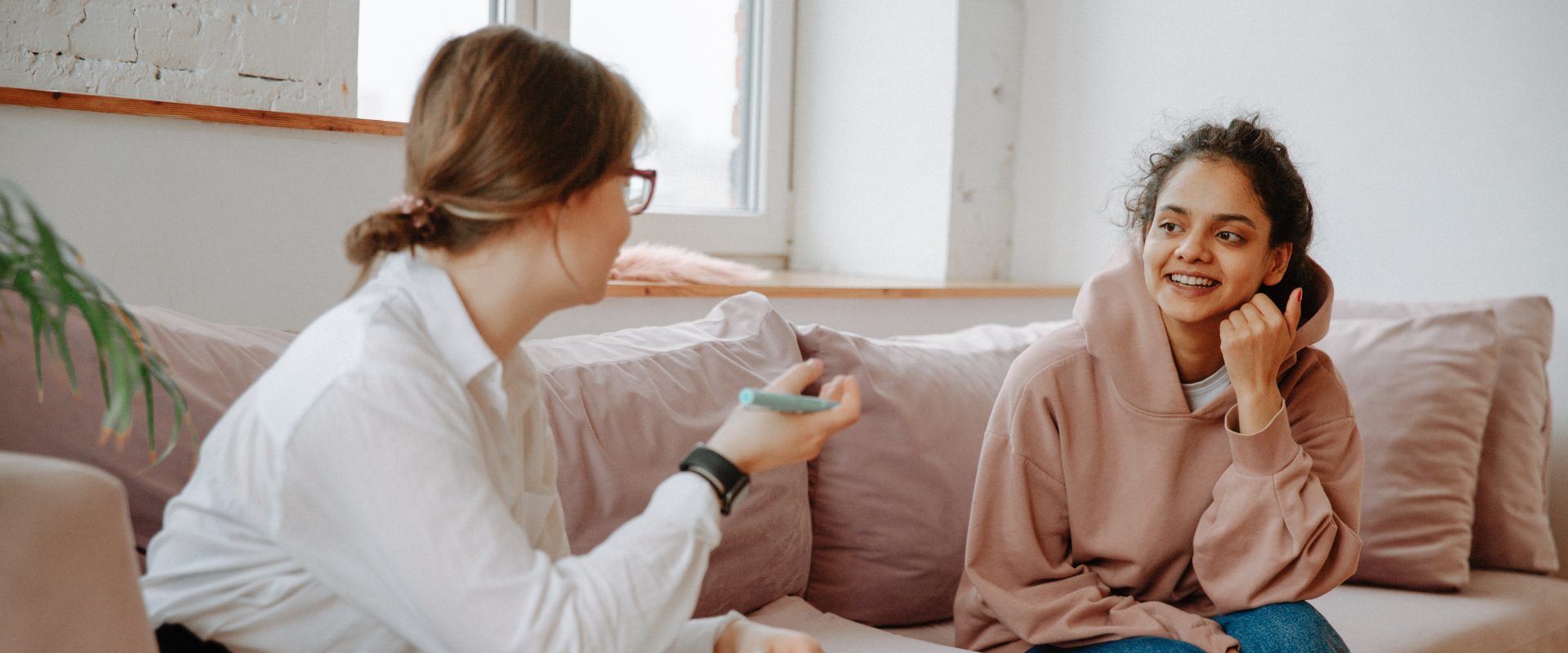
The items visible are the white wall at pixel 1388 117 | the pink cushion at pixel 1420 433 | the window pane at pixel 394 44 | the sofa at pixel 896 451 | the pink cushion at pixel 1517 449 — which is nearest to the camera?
the sofa at pixel 896 451

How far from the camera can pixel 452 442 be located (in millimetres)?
796

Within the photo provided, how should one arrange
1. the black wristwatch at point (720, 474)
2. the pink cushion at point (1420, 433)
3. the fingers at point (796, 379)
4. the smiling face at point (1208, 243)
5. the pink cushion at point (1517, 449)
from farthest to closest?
the pink cushion at point (1517, 449) < the pink cushion at point (1420, 433) < the smiling face at point (1208, 243) < the fingers at point (796, 379) < the black wristwatch at point (720, 474)

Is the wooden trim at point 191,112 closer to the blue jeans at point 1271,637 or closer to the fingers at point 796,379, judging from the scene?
the fingers at point 796,379

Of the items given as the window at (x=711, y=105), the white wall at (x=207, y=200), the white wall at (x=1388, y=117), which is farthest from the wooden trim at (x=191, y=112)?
the white wall at (x=1388, y=117)

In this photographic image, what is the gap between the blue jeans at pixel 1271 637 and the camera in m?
1.32

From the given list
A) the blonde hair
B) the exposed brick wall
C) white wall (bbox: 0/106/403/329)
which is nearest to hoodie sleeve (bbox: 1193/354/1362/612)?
the blonde hair

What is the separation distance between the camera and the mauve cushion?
3.32ft

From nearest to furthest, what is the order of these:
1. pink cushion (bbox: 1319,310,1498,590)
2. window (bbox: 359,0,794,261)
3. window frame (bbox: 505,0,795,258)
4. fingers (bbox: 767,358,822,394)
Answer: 1. fingers (bbox: 767,358,822,394)
2. pink cushion (bbox: 1319,310,1498,590)
3. window (bbox: 359,0,794,261)
4. window frame (bbox: 505,0,795,258)

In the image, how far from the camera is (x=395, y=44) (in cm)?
236

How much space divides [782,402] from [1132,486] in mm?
755

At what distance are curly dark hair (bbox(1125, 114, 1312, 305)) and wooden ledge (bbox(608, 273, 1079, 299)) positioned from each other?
0.90m

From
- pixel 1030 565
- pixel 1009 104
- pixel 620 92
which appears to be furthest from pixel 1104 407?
pixel 1009 104

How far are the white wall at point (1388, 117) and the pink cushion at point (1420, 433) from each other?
313 millimetres

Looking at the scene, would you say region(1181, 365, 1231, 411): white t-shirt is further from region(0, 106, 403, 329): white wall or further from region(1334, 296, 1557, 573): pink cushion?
region(0, 106, 403, 329): white wall
